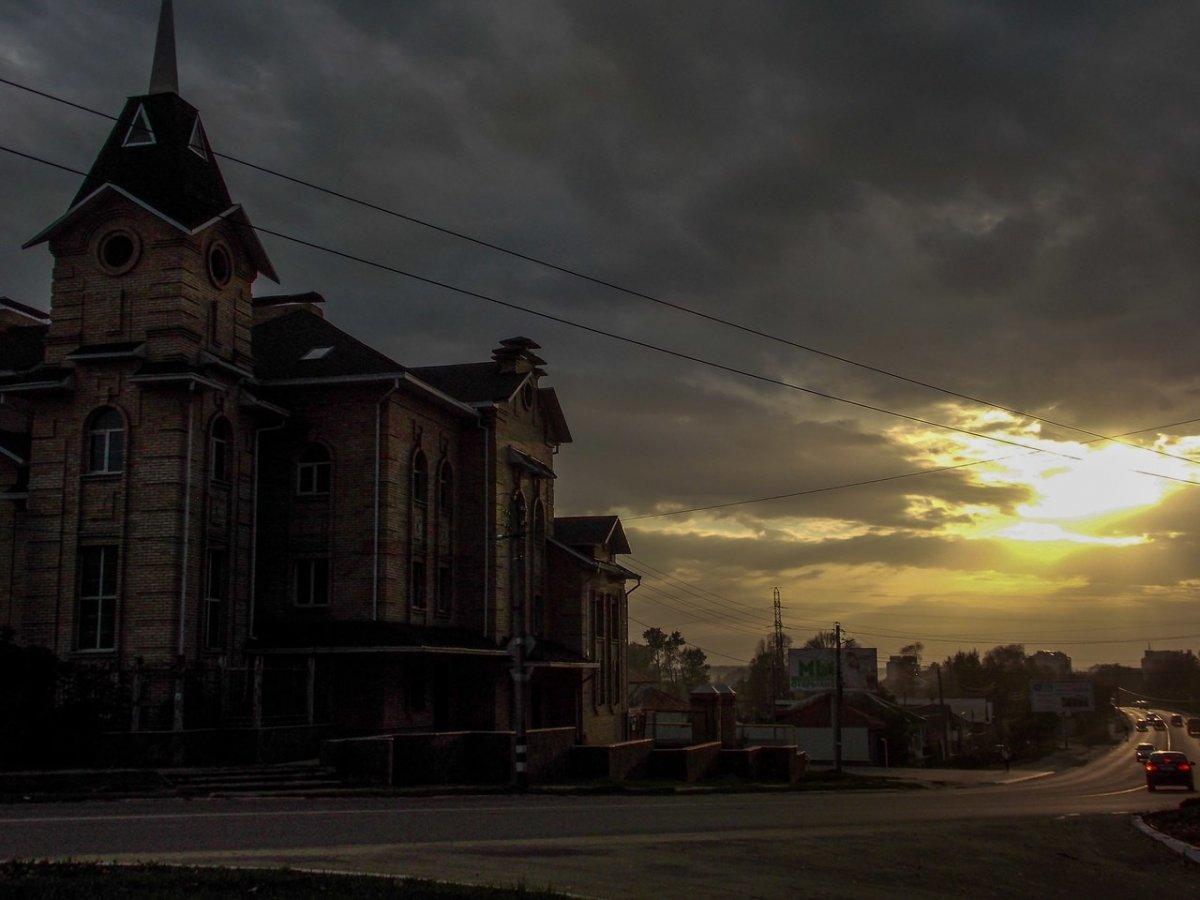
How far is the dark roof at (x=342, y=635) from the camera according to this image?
3023 centimetres

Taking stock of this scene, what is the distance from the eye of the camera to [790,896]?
12086 mm

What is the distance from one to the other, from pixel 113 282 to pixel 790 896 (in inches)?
928

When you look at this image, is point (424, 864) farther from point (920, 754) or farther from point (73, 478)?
point (920, 754)

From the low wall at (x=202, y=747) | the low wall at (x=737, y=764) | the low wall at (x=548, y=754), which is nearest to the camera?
the low wall at (x=202, y=747)

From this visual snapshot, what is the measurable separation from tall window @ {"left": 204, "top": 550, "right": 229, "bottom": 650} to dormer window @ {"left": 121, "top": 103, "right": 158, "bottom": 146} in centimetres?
1103

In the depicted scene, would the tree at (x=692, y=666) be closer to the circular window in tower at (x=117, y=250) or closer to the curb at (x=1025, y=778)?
the curb at (x=1025, y=778)

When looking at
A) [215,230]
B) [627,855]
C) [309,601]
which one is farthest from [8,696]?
[627,855]

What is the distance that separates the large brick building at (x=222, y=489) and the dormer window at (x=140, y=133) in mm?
65

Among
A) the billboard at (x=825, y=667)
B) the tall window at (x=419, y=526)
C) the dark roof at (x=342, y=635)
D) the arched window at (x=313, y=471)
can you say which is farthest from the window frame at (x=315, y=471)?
the billboard at (x=825, y=667)

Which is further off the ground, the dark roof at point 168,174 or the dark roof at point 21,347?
the dark roof at point 168,174

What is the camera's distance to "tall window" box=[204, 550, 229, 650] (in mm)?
28906

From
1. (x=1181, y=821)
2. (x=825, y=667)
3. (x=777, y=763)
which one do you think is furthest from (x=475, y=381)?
(x=825, y=667)

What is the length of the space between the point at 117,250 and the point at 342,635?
11.3 metres

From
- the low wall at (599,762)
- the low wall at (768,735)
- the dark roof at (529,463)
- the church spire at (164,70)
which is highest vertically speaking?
the church spire at (164,70)
